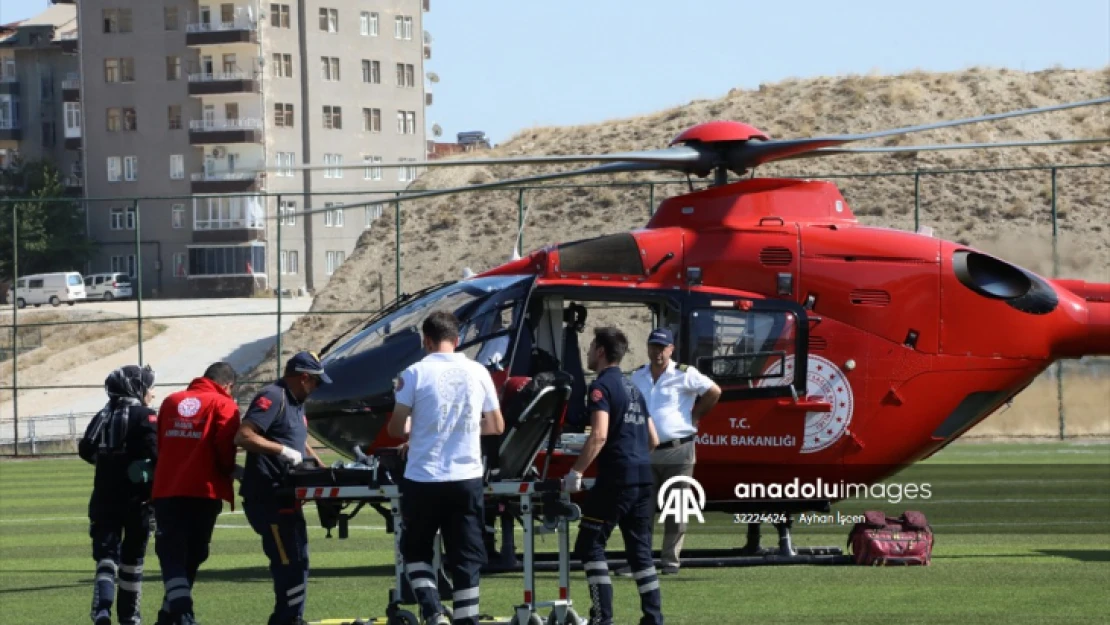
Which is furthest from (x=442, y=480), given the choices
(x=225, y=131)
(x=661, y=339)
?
(x=225, y=131)

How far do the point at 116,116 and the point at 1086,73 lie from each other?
4960 cm

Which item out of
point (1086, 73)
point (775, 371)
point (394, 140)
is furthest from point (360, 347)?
point (394, 140)

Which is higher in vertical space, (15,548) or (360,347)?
(360,347)

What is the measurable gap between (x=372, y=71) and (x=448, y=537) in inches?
3270

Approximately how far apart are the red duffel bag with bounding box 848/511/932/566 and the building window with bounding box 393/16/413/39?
80.0m

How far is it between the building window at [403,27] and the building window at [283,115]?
7.96 metres

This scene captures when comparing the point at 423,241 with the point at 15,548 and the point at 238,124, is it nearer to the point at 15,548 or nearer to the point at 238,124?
the point at 15,548

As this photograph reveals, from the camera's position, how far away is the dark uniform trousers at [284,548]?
33.8 feet

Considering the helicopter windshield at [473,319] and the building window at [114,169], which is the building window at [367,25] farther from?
the helicopter windshield at [473,319]

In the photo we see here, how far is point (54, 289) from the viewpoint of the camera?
75000mm

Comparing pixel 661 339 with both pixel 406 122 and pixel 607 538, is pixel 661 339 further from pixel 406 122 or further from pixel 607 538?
pixel 406 122

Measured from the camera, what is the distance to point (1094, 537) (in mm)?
16578

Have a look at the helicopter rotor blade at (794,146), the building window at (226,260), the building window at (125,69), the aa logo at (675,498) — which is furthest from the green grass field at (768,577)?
the building window at (125,69)

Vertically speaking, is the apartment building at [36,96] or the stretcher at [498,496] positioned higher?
the apartment building at [36,96]
